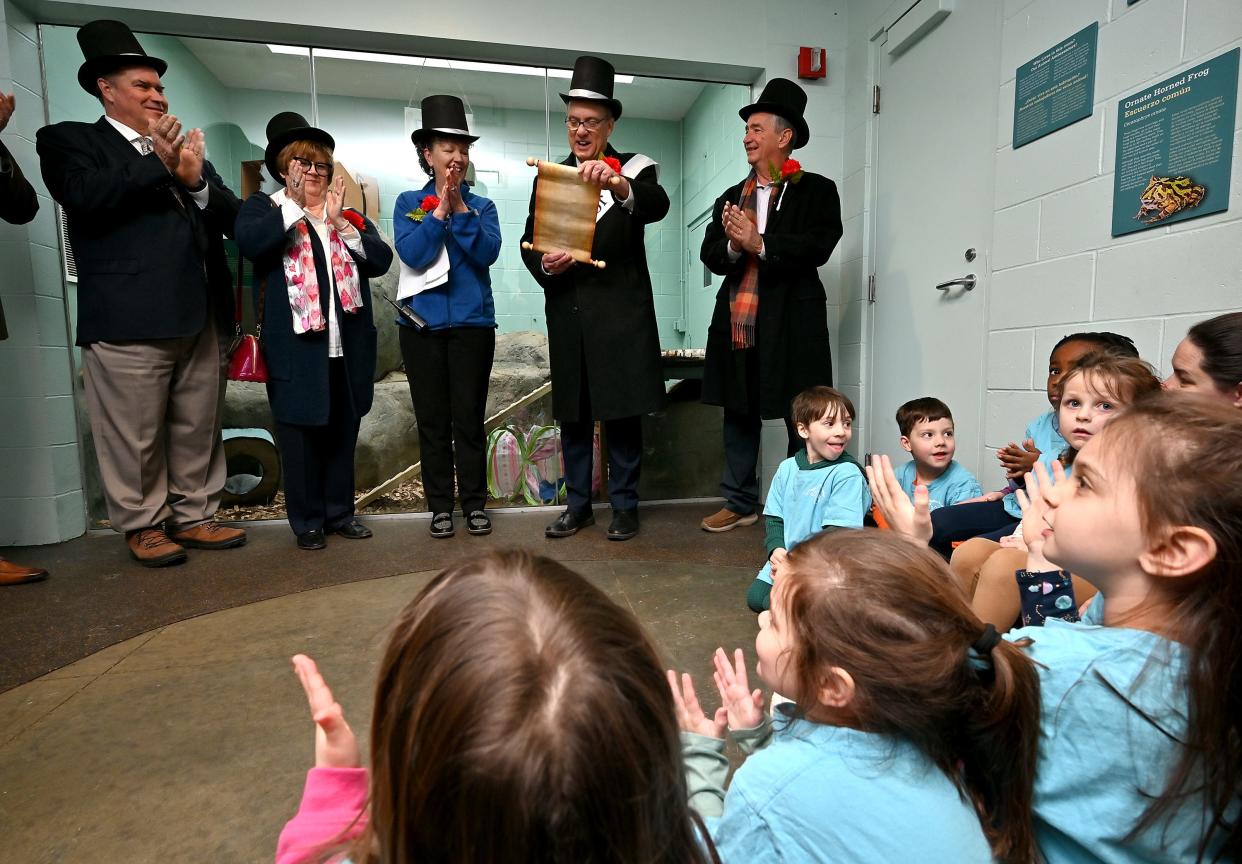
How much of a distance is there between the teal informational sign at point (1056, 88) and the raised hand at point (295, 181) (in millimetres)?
2673

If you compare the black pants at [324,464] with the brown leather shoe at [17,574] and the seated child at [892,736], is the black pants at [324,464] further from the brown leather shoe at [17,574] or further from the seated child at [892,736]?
the seated child at [892,736]

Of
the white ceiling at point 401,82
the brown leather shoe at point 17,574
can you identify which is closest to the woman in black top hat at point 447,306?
the white ceiling at point 401,82

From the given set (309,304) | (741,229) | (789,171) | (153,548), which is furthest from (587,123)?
(153,548)

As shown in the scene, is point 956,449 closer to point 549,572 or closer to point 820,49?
point 820,49

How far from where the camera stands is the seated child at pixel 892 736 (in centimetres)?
62

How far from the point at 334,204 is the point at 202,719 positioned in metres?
2.00

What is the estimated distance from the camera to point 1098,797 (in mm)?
638

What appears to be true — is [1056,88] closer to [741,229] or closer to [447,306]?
[741,229]

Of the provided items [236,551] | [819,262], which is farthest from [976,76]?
[236,551]

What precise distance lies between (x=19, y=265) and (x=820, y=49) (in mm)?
3781

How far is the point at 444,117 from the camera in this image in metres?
2.63

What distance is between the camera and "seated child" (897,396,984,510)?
2207mm

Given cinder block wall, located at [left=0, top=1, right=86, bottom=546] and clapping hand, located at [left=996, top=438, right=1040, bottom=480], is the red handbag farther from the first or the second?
clapping hand, located at [left=996, top=438, right=1040, bottom=480]

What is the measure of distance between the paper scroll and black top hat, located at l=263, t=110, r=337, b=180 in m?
0.89
